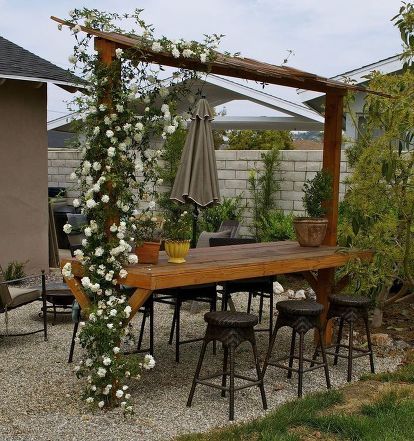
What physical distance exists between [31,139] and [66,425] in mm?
6749

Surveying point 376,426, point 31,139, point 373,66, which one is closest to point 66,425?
point 376,426

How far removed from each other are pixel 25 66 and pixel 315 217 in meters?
5.38

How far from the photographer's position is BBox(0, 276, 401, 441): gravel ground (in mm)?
4691

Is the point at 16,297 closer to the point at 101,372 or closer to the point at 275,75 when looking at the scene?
the point at 101,372

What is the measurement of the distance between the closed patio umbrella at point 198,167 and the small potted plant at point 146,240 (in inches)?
54.4

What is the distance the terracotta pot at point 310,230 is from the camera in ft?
23.0

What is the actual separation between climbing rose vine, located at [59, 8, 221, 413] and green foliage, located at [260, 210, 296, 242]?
583 centimetres

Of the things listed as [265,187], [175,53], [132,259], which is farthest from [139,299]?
[265,187]

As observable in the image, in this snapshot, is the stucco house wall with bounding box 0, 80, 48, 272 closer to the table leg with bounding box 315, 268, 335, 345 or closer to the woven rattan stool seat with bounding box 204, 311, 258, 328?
the table leg with bounding box 315, 268, 335, 345

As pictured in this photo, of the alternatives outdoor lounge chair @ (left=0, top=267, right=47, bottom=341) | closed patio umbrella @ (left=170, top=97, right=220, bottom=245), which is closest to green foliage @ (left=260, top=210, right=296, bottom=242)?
closed patio umbrella @ (left=170, top=97, right=220, bottom=245)

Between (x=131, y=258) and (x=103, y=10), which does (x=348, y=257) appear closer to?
(x=131, y=258)

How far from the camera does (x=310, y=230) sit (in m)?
7.02

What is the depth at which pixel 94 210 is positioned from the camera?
4.96m

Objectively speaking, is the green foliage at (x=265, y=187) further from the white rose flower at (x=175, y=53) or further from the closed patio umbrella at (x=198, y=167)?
the white rose flower at (x=175, y=53)
